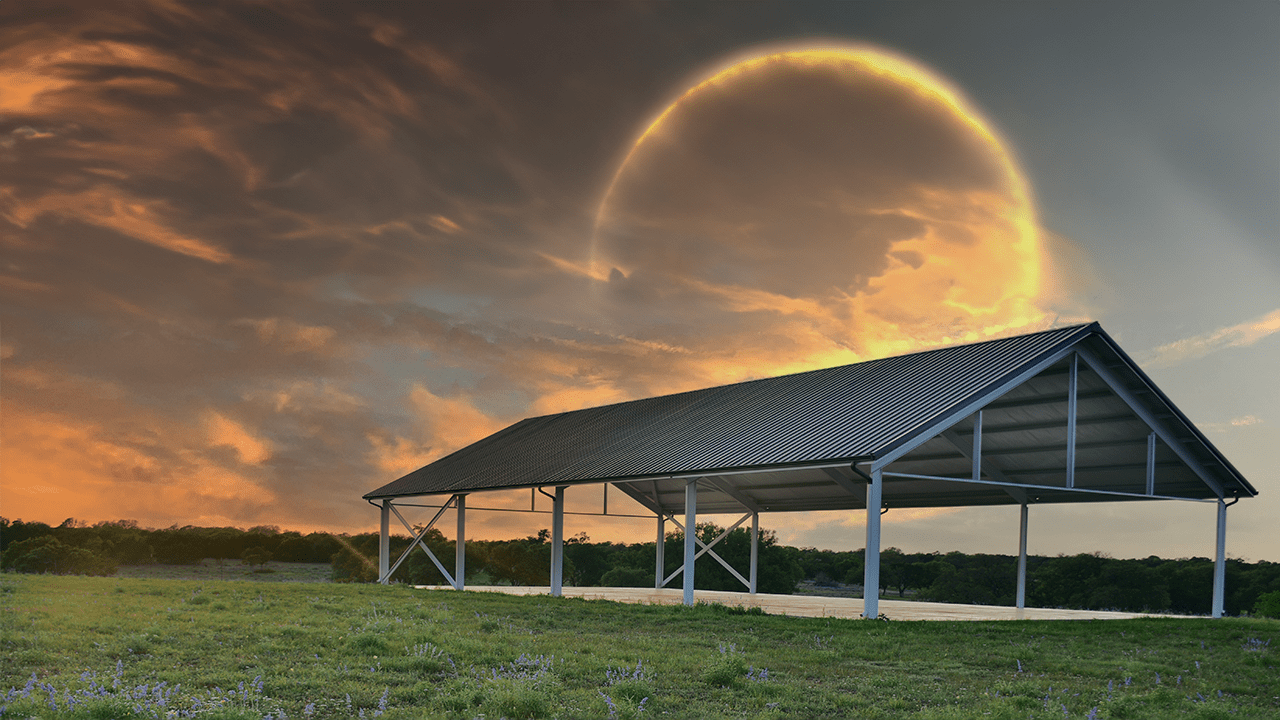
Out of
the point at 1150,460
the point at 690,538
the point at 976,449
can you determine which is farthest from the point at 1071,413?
the point at 690,538

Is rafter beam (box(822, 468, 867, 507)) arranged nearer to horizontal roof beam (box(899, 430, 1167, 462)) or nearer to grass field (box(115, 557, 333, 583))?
horizontal roof beam (box(899, 430, 1167, 462))

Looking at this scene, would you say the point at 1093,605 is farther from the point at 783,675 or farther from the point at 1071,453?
the point at 783,675

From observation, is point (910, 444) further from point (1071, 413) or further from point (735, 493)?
point (735, 493)

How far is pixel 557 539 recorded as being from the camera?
29.2 m

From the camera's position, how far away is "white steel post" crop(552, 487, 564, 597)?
93.5 ft

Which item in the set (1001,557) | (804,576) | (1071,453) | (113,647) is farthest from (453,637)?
(1001,557)

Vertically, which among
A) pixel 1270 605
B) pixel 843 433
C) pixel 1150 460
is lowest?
pixel 1270 605

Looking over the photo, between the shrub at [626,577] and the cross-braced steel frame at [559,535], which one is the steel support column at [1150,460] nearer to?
the cross-braced steel frame at [559,535]

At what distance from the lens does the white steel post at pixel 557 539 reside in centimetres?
2850

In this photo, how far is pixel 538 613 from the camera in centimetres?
2134

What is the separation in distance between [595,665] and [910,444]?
35.4ft

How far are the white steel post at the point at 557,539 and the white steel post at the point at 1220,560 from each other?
60.6 feet

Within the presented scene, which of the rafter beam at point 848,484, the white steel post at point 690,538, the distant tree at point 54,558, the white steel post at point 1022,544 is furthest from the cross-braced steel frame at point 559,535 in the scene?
the distant tree at point 54,558

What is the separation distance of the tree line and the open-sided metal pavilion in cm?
2127
